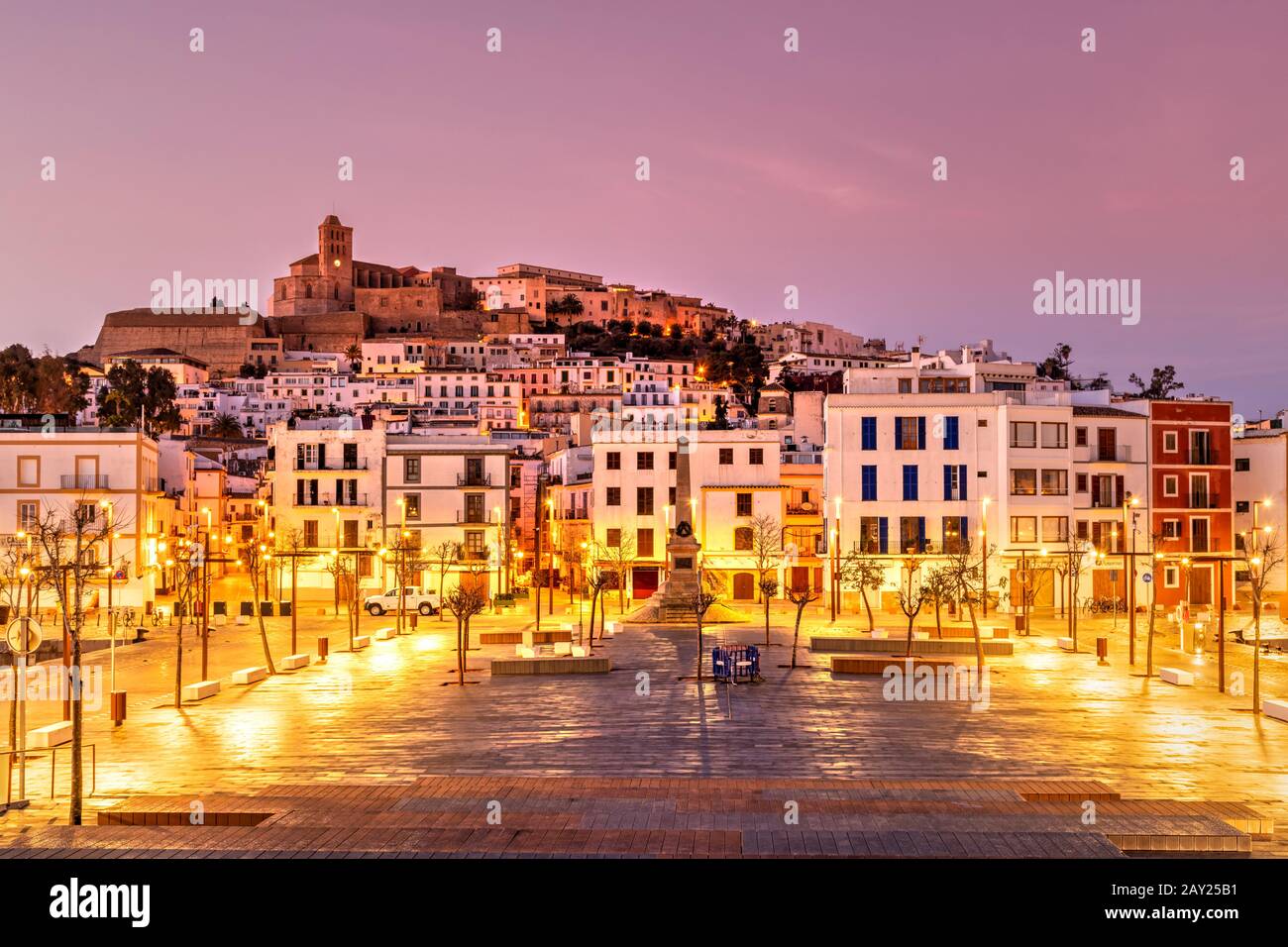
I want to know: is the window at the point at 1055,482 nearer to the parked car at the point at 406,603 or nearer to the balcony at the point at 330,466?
the parked car at the point at 406,603

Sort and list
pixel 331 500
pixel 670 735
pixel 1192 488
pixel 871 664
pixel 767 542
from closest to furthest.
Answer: pixel 670 735
pixel 871 664
pixel 1192 488
pixel 767 542
pixel 331 500

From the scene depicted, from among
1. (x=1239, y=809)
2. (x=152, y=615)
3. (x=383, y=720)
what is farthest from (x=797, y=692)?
(x=152, y=615)

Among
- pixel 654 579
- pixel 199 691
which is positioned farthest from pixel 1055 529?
pixel 199 691

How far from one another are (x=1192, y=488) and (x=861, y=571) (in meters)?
21.4

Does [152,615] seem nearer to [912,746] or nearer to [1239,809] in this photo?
[912,746]

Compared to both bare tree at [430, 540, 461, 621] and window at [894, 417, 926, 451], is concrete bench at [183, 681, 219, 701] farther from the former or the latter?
window at [894, 417, 926, 451]

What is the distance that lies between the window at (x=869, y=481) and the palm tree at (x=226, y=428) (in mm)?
103270

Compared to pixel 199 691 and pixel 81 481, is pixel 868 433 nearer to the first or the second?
pixel 81 481

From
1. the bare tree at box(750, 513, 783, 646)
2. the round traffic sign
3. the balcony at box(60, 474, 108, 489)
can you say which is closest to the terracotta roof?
the bare tree at box(750, 513, 783, 646)

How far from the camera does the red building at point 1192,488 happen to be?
2564 inches

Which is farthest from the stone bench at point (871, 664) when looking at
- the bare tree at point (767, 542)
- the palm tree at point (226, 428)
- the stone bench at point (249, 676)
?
the palm tree at point (226, 428)

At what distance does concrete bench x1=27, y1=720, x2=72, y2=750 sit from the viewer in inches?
878

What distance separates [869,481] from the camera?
63719 mm

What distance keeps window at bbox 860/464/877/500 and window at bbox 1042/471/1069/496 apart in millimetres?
8370
